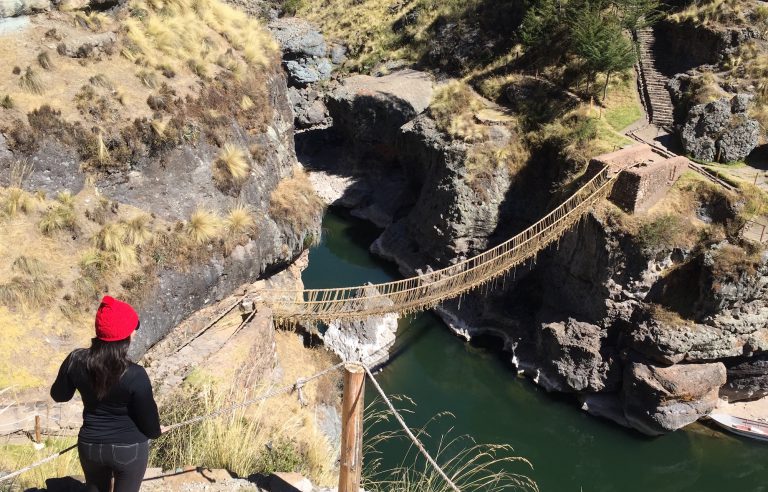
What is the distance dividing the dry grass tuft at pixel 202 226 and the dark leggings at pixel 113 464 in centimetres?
790

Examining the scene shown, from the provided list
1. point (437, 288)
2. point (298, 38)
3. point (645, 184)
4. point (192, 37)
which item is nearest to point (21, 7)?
point (192, 37)

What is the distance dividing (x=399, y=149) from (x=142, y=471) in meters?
20.3

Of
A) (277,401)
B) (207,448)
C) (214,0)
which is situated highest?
(214,0)

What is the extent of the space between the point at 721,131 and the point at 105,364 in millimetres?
18068

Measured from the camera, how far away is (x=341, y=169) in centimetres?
2703

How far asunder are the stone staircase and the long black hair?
19268mm

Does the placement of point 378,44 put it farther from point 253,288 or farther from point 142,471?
point 142,471

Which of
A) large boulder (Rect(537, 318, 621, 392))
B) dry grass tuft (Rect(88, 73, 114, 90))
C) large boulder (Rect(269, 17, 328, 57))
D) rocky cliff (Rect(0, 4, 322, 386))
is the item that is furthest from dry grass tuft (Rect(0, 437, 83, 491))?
large boulder (Rect(269, 17, 328, 57))

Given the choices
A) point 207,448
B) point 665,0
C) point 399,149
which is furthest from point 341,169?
point 207,448

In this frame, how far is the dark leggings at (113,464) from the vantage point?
3.48 m

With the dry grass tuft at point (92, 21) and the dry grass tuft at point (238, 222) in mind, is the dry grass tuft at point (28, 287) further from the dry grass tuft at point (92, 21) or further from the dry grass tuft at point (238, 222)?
the dry grass tuft at point (92, 21)

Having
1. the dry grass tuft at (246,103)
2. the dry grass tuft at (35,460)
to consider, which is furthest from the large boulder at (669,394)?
the dry grass tuft at (35,460)

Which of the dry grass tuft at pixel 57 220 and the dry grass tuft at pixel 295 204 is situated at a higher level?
the dry grass tuft at pixel 57 220

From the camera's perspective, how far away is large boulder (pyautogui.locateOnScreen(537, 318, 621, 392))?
15.5 meters
